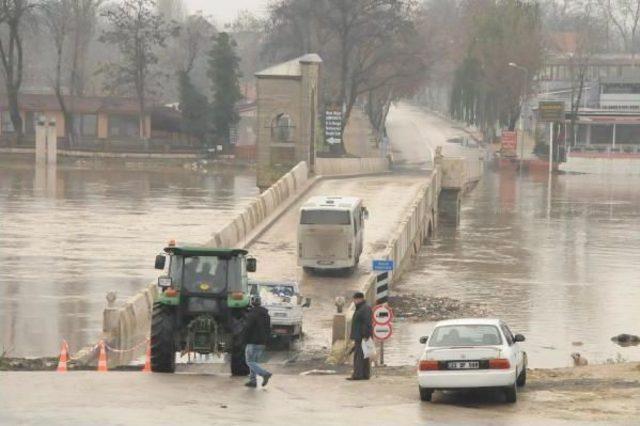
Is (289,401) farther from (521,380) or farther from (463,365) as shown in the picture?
(521,380)

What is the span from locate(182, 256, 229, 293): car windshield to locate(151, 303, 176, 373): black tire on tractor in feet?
2.88

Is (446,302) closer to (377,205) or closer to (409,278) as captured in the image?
(409,278)

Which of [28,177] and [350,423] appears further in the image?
[28,177]

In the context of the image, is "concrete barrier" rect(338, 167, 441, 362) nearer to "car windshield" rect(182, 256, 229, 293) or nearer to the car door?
"car windshield" rect(182, 256, 229, 293)

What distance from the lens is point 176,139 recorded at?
128 metres

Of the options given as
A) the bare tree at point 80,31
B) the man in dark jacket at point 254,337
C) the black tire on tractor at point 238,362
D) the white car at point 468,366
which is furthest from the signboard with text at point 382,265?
the bare tree at point 80,31

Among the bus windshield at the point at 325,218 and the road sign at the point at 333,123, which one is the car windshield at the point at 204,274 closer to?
the bus windshield at the point at 325,218

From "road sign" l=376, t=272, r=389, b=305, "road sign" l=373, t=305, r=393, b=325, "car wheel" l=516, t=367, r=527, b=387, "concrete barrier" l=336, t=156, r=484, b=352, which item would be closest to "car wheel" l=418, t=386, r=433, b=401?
"car wheel" l=516, t=367, r=527, b=387

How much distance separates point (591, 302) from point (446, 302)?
6203 millimetres

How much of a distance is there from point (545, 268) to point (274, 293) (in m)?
29.4

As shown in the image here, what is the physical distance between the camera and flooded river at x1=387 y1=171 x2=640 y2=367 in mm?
44500

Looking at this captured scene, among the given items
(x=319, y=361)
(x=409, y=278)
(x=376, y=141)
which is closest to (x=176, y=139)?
(x=376, y=141)

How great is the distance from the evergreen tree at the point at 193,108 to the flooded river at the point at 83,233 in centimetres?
964

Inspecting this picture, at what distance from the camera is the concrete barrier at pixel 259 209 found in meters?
52.8
